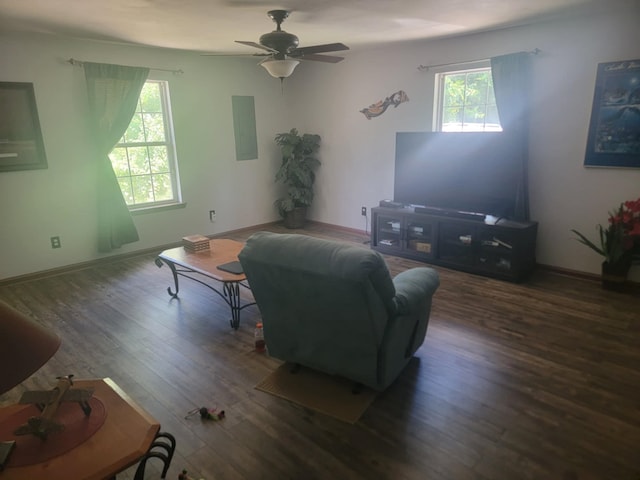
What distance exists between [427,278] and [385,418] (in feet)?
2.72

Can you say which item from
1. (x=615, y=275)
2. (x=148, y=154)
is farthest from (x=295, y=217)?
(x=615, y=275)

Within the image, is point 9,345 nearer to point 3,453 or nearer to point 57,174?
point 3,453

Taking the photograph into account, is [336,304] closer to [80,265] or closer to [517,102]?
[517,102]

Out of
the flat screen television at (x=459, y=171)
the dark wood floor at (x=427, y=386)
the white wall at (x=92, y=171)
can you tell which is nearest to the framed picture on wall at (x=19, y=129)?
the white wall at (x=92, y=171)

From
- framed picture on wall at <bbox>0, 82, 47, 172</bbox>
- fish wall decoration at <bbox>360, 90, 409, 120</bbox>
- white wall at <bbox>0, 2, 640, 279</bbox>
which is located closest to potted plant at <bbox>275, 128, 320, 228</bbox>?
white wall at <bbox>0, 2, 640, 279</bbox>

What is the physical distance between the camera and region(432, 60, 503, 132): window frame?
4384 millimetres

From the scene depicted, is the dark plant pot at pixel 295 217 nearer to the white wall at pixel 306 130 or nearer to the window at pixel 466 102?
the white wall at pixel 306 130

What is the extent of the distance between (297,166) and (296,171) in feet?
0.26

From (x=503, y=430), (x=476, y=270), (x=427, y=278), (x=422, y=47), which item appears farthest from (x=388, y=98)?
(x=503, y=430)

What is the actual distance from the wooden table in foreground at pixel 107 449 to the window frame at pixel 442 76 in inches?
165

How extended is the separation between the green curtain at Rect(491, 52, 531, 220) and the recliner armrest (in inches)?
83.9

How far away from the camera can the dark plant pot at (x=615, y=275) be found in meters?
3.70

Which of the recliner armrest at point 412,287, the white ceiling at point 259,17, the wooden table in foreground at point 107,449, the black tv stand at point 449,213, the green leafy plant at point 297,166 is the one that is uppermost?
the white ceiling at point 259,17

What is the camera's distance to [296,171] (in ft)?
19.8
